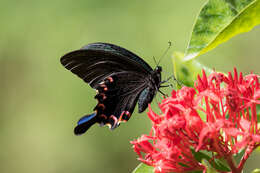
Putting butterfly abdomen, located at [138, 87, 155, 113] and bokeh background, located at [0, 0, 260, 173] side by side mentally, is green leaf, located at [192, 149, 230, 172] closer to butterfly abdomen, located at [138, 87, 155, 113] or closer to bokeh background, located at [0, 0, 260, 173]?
butterfly abdomen, located at [138, 87, 155, 113]

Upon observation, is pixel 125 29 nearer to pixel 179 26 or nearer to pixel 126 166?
pixel 179 26

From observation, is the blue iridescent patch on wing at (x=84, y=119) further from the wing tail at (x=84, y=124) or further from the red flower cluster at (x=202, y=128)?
the red flower cluster at (x=202, y=128)

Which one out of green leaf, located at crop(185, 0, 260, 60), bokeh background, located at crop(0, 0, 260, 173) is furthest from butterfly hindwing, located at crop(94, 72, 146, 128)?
bokeh background, located at crop(0, 0, 260, 173)

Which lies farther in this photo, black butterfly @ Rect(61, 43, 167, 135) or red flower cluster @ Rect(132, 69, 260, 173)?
black butterfly @ Rect(61, 43, 167, 135)

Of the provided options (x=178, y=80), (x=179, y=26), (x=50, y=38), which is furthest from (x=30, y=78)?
(x=178, y=80)

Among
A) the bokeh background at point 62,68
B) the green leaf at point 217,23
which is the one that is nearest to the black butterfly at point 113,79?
the green leaf at point 217,23

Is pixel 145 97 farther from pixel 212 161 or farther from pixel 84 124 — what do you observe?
pixel 212 161
